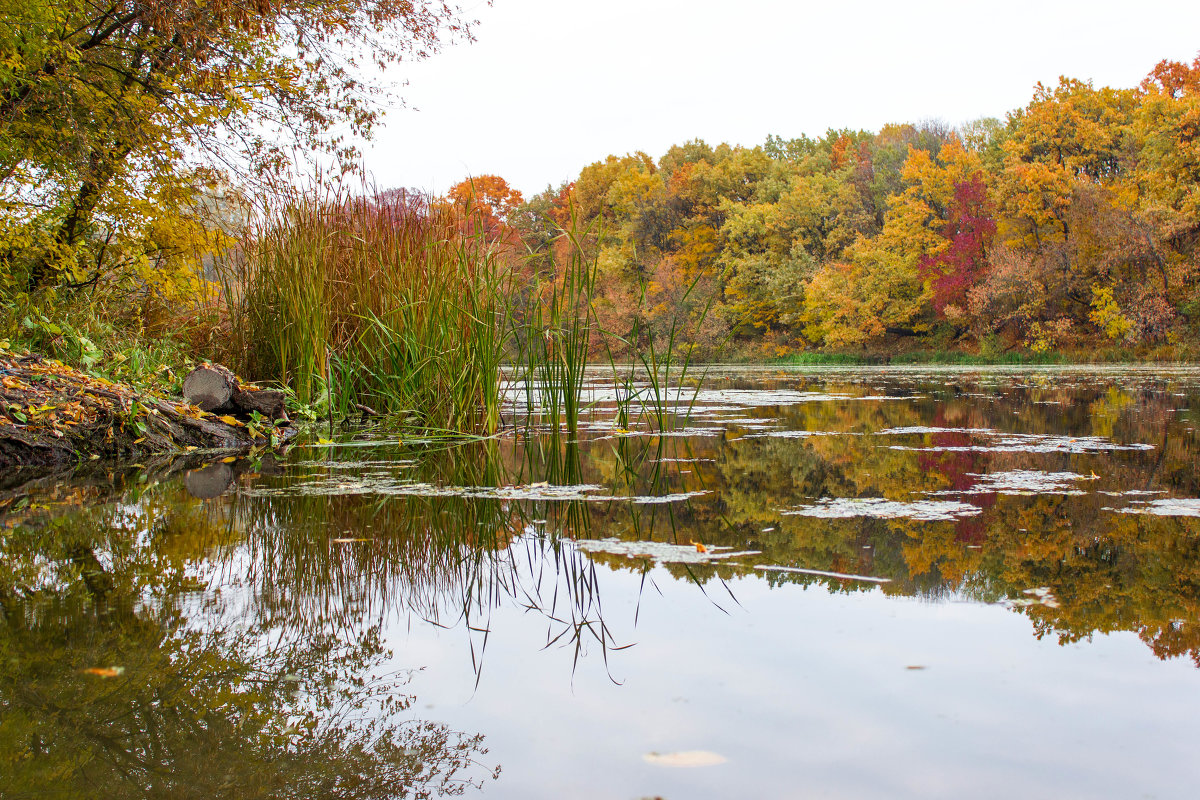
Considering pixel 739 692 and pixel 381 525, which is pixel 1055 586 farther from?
pixel 381 525

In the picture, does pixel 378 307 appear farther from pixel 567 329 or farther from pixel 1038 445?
pixel 1038 445

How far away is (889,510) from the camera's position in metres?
2.69

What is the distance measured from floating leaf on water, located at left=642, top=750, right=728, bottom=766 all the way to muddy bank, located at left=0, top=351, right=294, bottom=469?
402 centimetres

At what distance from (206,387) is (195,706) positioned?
423 cm

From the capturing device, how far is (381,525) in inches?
99.3

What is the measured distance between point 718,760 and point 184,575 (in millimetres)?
1431

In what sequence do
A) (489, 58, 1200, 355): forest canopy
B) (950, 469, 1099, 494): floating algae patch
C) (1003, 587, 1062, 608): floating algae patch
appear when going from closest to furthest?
(1003, 587, 1062, 608): floating algae patch, (950, 469, 1099, 494): floating algae patch, (489, 58, 1200, 355): forest canopy

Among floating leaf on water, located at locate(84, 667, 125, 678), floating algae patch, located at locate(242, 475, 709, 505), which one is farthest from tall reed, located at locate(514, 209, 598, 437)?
floating leaf on water, located at locate(84, 667, 125, 678)

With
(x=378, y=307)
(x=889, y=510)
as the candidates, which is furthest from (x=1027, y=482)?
(x=378, y=307)

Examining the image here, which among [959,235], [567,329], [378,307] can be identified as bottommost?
[567,329]

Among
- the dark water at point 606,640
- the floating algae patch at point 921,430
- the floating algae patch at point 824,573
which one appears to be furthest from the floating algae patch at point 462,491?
the floating algae patch at point 921,430

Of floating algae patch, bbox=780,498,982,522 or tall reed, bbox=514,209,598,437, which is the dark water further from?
tall reed, bbox=514,209,598,437

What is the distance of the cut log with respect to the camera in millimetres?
5078

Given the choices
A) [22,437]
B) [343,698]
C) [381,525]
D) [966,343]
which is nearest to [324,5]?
[22,437]
